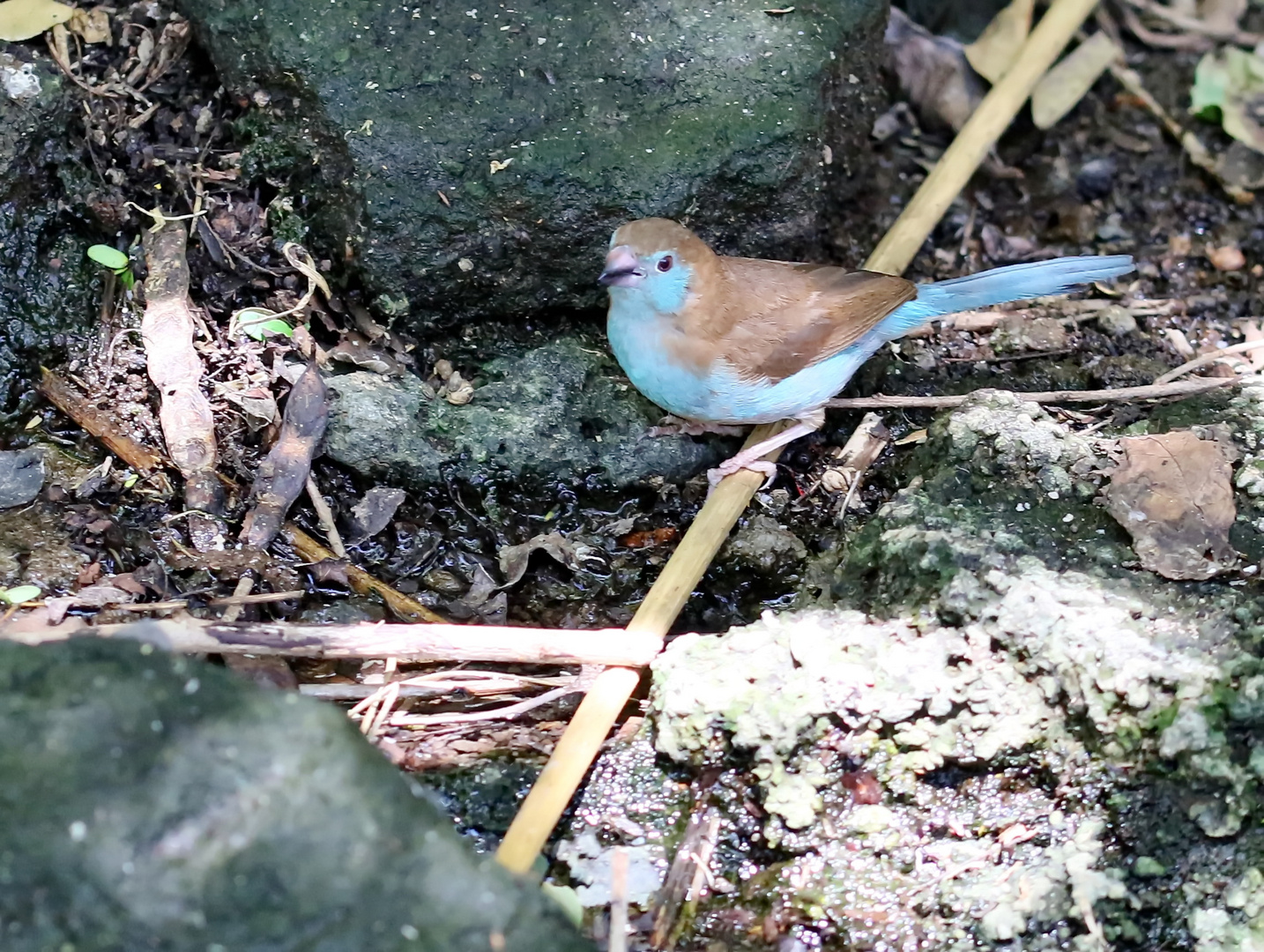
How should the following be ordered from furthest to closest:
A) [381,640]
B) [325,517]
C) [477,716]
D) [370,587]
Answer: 1. [325,517]
2. [370,587]
3. [477,716]
4. [381,640]

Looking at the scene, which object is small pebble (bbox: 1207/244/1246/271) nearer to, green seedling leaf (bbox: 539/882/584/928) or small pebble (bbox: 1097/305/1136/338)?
small pebble (bbox: 1097/305/1136/338)

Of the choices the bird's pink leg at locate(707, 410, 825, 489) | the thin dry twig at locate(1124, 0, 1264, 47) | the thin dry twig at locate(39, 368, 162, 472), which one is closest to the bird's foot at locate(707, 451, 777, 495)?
the bird's pink leg at locate(707, 410, 825, 489)

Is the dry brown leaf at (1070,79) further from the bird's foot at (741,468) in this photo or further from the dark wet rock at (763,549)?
the dark wet rock at (763,549)

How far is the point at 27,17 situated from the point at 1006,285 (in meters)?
3.59

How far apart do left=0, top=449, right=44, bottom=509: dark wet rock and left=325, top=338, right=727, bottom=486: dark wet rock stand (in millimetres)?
879

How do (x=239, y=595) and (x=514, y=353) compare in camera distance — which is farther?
(x=514, y=353)

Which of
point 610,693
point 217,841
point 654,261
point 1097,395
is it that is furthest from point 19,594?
point 1097,395

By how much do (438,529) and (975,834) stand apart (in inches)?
73.3

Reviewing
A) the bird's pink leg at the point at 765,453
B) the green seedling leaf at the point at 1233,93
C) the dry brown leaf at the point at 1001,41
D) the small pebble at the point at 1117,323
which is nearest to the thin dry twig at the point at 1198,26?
the green seedling leaf at the point at 1233,93

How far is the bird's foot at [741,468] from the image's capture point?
3.78 metres

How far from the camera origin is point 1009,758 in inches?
112

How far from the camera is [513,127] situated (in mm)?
3822

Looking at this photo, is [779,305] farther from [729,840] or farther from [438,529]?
[729,840]

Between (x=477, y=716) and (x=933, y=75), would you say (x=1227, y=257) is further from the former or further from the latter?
(x=477, y=716)
